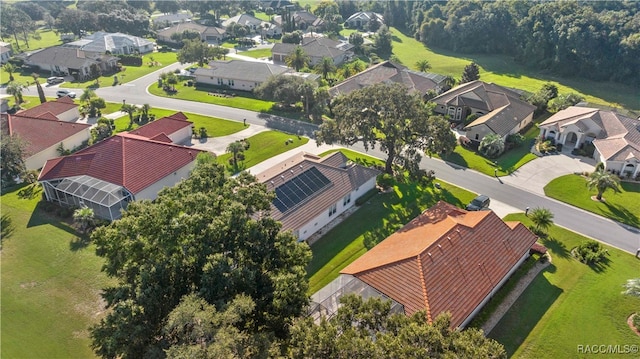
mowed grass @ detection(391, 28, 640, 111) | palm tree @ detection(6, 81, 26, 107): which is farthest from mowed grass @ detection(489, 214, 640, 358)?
palm tree @ detection(6, 81, 26, 107)

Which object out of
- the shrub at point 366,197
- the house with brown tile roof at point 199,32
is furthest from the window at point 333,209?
the house with brown tile roof at point 199,32

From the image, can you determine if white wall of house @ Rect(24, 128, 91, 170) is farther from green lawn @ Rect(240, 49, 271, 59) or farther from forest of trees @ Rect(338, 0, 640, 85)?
forest of trees @ Rect(338, 0, 640, 85)

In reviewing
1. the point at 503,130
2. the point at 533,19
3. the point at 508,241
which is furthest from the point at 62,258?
the point at 533,19

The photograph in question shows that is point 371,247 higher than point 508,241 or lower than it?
lower

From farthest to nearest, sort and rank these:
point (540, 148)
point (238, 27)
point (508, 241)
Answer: point (238, 27)
point (540, 148)
point (508, 241)

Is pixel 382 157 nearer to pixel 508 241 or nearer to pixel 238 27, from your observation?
pixel 508 241

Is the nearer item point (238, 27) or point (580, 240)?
point (580, 240)

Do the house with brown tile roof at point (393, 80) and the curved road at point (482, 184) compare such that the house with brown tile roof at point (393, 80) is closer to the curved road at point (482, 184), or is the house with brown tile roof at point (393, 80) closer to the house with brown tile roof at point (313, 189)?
the curved road at point (482, 184)
